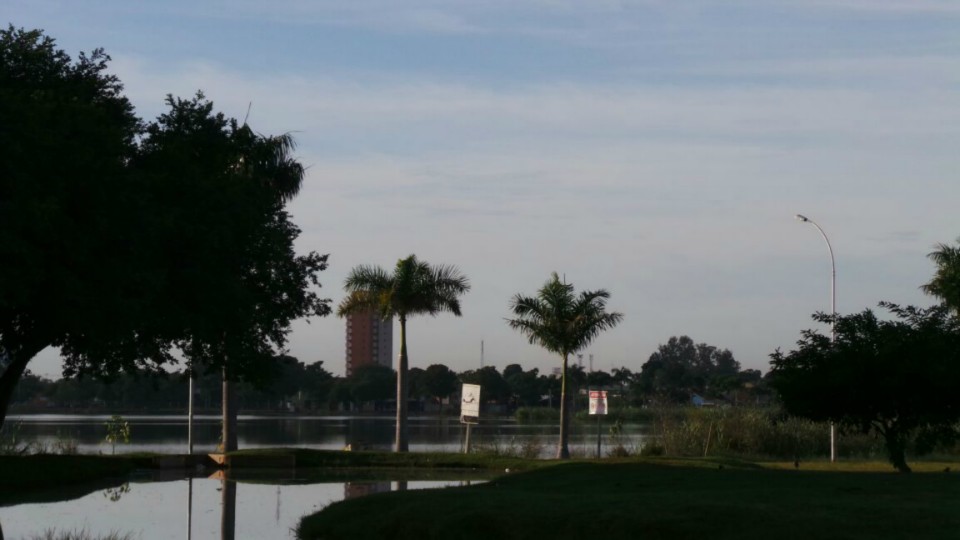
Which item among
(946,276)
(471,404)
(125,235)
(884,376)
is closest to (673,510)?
(884,376)

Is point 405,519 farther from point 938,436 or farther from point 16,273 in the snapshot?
point 938,436

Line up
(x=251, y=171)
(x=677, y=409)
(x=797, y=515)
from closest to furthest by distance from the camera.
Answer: (x=797, y=515) → (x=251, y=171) → (x=677, y=409)

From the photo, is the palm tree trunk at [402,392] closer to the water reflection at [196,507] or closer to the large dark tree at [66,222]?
the water reflection at [196,507]

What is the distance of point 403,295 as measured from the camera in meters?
41.7

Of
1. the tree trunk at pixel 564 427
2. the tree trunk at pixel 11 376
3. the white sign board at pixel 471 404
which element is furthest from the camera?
the white sign board at pixel 471 404

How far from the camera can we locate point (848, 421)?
2628cm

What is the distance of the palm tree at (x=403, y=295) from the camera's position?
41.7 m

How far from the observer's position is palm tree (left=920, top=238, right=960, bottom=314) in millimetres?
54428

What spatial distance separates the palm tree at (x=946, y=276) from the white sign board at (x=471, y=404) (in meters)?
23.1

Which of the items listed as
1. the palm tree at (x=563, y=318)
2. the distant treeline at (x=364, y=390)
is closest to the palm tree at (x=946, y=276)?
the palm tree at (x=563, y=318)

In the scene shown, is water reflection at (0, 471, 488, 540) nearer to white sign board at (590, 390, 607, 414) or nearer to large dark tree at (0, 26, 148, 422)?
large dark tree at (0, 26, 148, 422)

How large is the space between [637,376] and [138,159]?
12681 cm

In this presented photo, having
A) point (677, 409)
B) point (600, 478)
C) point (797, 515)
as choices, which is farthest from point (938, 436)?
point (677, 409)

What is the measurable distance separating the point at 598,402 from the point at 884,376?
54.0ft
